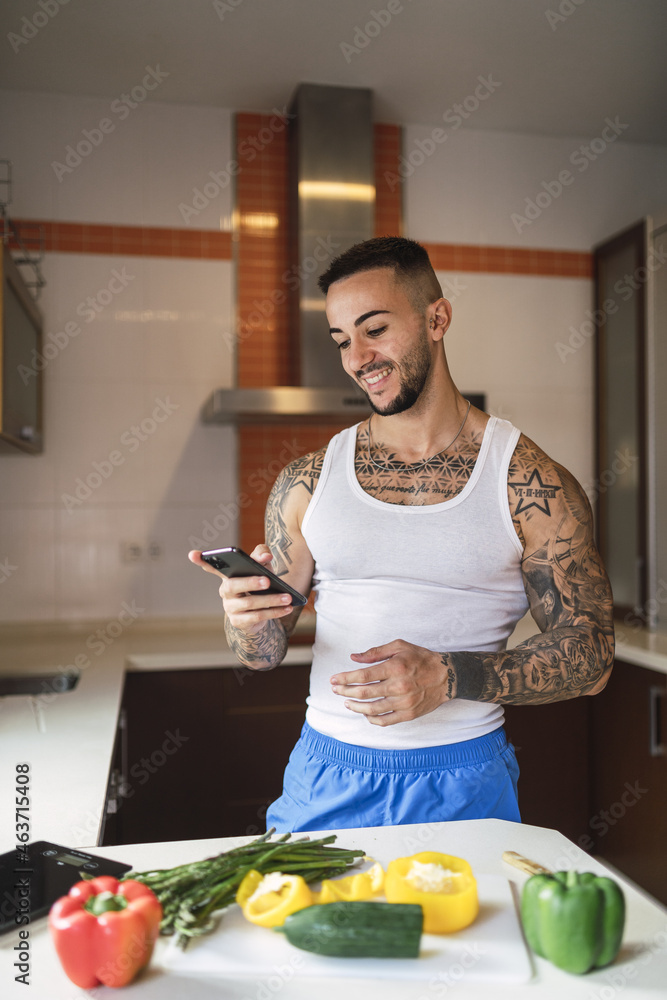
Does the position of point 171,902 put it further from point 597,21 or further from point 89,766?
point 597,21

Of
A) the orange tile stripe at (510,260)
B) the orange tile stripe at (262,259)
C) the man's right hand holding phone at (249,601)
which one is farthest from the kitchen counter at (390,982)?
the orange tile stripe at (510,260)

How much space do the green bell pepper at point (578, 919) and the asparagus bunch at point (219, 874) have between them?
0.24 m

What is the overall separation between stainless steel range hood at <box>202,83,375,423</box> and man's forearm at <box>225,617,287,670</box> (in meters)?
1.57

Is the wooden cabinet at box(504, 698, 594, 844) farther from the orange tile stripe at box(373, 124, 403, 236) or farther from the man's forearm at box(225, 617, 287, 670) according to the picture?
the orange tile stripe at box(373, 124, 403, 236)

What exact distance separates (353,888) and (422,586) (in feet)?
1.77

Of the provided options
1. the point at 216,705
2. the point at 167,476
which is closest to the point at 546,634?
the point at 216,705

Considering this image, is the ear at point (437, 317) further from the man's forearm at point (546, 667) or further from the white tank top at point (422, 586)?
the man's forearm at point (546, 667)

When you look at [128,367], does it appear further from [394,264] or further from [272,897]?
[272,897]

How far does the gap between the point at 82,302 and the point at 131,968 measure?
2648mm

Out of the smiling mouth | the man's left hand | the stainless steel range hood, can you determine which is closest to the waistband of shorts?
the man's left hand

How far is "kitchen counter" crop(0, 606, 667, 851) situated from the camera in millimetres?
1210

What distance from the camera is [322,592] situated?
54.9 inches

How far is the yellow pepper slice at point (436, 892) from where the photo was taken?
0.77m

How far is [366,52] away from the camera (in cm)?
272
